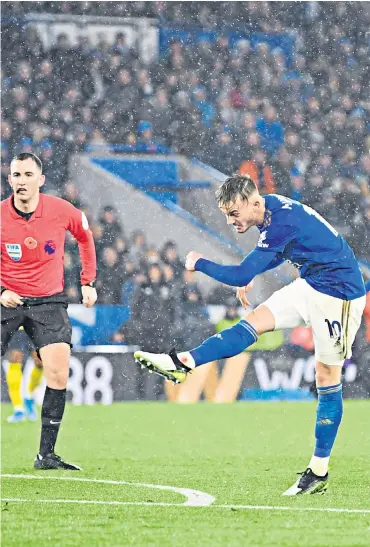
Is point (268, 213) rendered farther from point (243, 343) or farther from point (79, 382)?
point (79, 382)

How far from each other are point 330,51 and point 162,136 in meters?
3.97

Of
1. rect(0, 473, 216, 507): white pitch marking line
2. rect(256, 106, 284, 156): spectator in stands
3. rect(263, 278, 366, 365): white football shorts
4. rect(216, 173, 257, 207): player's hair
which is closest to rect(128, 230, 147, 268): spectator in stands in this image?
rect(256, 106, 284, 156): spectator in stands

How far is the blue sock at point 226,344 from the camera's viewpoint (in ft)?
20.5

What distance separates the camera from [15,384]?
12320 millimetres

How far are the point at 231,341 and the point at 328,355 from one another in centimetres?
61

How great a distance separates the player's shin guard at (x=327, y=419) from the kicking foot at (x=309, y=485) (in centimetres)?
13

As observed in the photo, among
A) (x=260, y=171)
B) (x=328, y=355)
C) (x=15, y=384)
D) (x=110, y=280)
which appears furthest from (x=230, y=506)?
(x=260, y=171)

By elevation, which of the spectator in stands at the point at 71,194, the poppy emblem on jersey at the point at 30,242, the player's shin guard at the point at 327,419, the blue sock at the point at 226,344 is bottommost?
the player's shin guard at the point at 327,419

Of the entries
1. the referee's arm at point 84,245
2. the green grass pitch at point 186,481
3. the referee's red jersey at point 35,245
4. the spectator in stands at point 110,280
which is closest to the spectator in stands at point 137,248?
the spectator in stands at point 110,280

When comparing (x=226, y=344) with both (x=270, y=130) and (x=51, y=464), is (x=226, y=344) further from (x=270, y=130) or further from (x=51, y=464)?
(x=270, y=130)

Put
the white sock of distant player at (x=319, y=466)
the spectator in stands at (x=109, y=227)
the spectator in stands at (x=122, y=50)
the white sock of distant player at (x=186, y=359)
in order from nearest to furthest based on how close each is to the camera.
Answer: the white sock of distant player at (x=186, y=359) < the white sock of distant player at (x=319, y=466) < the spectator in stands at (x=109, y=227) < the spectator in stands at (x=122, y=50)

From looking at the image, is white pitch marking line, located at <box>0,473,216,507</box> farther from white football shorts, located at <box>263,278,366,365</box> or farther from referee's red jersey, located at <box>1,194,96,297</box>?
referee's red jersey, located at <box>1,194,96,297</box>

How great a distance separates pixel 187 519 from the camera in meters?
5.33

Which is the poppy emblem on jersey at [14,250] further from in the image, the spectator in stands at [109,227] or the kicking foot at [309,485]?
the spectator in stands at [109,227]
